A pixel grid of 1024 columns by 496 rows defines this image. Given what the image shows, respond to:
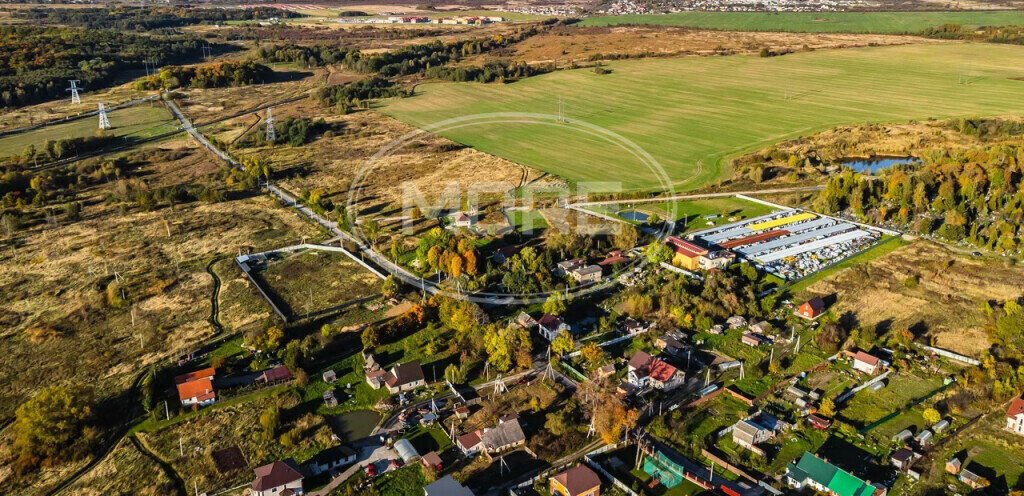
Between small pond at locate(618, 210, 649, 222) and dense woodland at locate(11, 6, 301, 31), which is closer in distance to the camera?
small pond at locate(618, 210, 649, 222)

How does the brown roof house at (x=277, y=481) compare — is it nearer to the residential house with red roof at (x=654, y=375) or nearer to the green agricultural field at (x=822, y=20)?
the residential house with red roof at (x=654, y=375)

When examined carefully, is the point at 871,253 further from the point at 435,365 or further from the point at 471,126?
the point at 471,126

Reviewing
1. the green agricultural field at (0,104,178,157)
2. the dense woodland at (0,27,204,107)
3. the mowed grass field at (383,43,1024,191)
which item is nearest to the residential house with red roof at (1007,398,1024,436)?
the mowed grass field at (383,43,1024,191)

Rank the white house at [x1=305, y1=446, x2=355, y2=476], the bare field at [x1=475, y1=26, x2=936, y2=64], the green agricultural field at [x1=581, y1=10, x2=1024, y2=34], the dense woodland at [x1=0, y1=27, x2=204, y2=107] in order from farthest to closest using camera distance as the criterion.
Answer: the green agricultural field at [x1=581, y1=10, x2=1024, y2=34] < the bare field at [x1=475, y1=26, x2=936, y2=64] < the dense woodland at [x1=0, y1=27, x2=204, y2=107] < the white house at [x1=305, y1=446, x2=355, y2=476]

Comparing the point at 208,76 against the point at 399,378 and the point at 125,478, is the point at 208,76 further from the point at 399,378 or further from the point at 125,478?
the point at 125,478

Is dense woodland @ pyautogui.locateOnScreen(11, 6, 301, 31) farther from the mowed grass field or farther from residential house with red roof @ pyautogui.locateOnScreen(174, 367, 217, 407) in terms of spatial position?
residential house with red roof @ pyautogui.locateOnScreen(174, 367, 217, 407)

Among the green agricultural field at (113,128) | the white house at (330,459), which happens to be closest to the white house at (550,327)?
the white house at (330,459)

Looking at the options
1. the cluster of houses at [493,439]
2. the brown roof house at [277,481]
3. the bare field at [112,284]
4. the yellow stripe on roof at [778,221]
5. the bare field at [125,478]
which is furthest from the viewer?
the yellow stripe on roof at [778,221]
